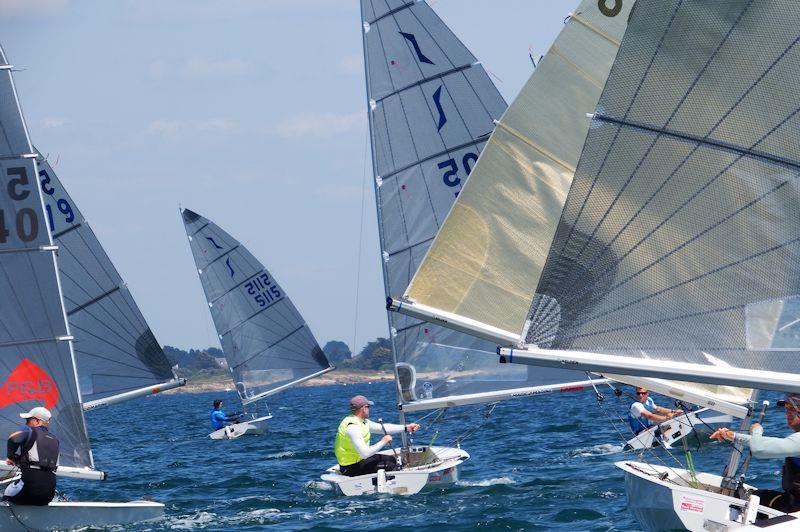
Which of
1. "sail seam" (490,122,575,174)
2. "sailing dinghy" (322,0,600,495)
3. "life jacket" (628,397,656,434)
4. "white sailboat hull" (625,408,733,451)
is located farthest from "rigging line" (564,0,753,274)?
"life jacket" (628,397,656,434)

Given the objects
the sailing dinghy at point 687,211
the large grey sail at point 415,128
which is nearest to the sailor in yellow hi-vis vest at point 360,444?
the large grey sail at point 415,128

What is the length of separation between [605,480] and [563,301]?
8.10 metres

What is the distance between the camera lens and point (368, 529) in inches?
565

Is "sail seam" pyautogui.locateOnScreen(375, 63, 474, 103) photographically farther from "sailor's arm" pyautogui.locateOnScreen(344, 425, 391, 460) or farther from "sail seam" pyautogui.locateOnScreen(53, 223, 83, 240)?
"sail seam" pyautogui.locateOnScreen(53, 223, 83, 240)

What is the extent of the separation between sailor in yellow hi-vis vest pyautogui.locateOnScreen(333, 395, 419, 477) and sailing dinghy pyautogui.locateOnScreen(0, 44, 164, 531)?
350cm

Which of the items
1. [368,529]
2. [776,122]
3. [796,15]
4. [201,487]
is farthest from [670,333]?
[201,487]

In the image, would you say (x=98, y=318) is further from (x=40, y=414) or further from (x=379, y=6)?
(x=40, y=414)

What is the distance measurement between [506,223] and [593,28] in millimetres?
2040

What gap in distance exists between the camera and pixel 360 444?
1716 cm

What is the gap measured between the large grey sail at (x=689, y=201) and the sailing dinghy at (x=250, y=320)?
2877 cm

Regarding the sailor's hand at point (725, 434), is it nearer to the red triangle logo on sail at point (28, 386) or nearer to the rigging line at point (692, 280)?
the rigging line at point (692, 280)

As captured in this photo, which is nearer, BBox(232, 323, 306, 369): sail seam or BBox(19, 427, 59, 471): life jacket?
BBox(19, 427, 59, 471): life jacket

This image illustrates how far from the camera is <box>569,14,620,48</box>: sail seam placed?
11.2m

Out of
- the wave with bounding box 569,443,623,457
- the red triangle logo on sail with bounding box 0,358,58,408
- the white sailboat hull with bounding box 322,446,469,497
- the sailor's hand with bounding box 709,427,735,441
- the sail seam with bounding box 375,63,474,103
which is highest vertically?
the sail seam with bounding box 375,63,474,103
